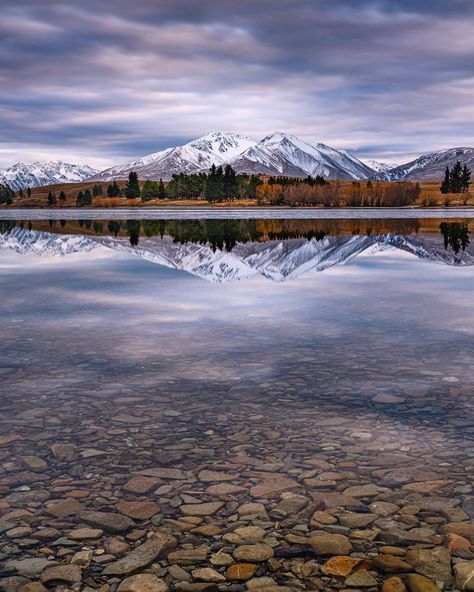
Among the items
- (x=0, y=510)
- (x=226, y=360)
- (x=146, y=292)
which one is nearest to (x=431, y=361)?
(x=226, y=360)

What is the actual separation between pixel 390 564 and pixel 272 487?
193 centimetres

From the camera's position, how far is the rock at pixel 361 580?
20.0 ft

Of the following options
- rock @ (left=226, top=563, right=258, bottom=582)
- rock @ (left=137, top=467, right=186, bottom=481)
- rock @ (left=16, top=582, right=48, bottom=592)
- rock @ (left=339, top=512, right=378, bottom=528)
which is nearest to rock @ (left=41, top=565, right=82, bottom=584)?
rock @ (left=16, top=582, right=48, bottom=592)

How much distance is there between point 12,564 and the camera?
6.40 meters

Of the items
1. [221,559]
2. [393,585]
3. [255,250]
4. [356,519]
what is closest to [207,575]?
[221,559]

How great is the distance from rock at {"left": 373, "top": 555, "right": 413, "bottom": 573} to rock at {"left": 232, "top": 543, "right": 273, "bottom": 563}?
1031 mm

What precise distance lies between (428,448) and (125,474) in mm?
4043

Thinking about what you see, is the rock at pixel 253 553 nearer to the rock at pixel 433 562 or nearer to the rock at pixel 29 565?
the rock at pixel 433 562

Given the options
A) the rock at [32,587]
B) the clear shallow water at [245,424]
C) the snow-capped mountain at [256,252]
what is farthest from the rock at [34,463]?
the snow-capped mountain at [256,252]

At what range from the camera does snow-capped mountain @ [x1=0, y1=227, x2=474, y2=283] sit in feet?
102

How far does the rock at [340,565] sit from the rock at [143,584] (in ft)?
5.02

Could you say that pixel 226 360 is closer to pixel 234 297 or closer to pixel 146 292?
pixel 234 297

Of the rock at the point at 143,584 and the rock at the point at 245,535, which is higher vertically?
the rock at the point at 245,535

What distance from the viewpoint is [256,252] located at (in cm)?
4094
